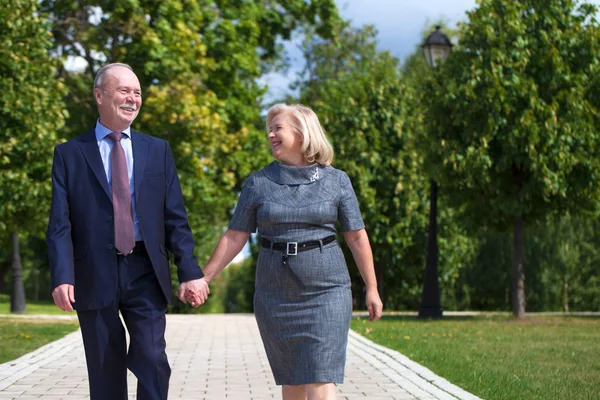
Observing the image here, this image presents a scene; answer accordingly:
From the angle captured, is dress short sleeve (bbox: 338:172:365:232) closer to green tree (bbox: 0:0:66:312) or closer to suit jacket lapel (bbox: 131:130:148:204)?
suit jacket lapel (bbox: 131:130:148:204)

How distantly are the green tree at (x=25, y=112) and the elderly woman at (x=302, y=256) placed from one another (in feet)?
46.2

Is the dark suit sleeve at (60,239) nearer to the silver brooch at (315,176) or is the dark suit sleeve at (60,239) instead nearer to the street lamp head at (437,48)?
the silver brooch at (315,176)

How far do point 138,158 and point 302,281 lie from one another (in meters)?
1.07

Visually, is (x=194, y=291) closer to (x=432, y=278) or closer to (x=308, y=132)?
Answer: (x=308, y=132)

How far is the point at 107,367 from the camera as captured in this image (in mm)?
5215

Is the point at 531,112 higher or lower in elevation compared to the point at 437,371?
higher

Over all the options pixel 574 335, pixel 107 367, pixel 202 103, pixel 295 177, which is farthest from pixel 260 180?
pixel 202 103

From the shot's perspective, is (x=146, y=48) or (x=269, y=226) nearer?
(x=269, y=226)

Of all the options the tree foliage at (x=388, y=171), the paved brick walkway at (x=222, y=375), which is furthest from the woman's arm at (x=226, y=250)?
the tree foliage at (x=388, y=171)

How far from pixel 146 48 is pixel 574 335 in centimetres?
1259

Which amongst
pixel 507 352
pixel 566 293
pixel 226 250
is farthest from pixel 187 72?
pixel 226 250

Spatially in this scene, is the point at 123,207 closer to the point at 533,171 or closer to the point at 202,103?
the point at 533,171

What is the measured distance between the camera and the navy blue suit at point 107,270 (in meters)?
5.13

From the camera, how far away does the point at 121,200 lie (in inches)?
205
